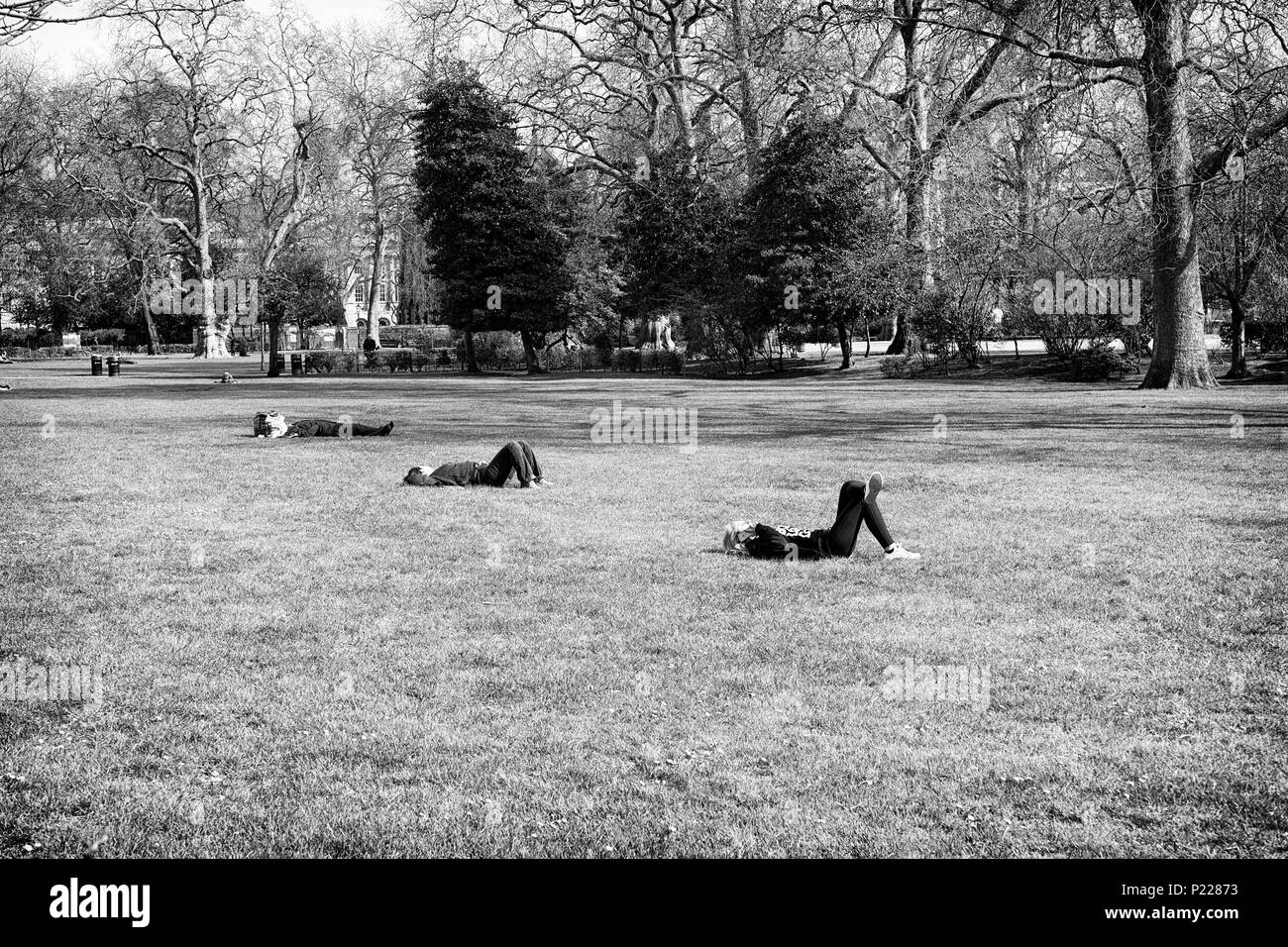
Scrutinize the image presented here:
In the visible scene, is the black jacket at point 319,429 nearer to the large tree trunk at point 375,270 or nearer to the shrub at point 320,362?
the shrub at point 320,362

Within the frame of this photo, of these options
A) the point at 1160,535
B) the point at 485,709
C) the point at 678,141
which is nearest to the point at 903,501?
the point at 1160,535

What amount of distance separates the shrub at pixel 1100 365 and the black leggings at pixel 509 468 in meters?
25.4

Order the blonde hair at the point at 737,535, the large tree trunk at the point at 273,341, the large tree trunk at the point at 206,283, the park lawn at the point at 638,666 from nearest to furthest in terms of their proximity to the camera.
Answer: the park lawn at the point at 638,666 < the blonde hair at the point at 737,535 < the large tree trunk at the point at 273,341 < the large tree trunk at the point at 206,283

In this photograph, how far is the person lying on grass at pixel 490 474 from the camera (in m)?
13.1

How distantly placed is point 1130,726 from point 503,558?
518 centimetres

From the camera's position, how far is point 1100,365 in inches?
1318

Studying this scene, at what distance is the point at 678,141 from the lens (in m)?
48.2

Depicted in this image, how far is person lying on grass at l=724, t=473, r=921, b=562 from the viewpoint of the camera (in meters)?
8.66

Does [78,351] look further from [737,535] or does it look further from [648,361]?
[737,535]

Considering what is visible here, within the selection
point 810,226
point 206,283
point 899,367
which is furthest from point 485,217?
point 206,283

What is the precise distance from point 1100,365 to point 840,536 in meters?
27.9

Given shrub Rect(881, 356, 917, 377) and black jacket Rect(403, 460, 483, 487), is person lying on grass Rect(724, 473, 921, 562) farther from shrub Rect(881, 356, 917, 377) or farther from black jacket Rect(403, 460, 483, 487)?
shrub Rect(881, 356, 917, 377)

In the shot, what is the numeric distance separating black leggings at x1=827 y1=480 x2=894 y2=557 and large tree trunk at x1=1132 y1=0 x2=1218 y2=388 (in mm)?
16415

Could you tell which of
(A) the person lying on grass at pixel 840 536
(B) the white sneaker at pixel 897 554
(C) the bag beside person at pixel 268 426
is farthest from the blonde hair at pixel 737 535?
(C) the bag beside person at pixel 268 426
